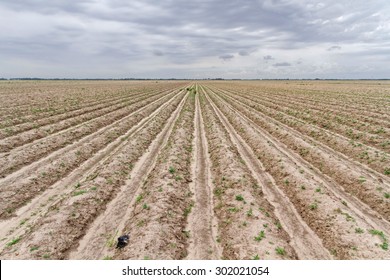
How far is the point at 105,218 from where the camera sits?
11078 mm

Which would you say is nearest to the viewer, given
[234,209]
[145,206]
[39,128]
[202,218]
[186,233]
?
[186,233]

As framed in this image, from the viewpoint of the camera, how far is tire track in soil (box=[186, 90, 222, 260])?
903 centimetres

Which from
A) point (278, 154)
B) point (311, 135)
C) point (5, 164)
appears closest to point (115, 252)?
point (5, 164)

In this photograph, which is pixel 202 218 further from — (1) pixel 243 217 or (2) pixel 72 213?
(2) pixel 72 213

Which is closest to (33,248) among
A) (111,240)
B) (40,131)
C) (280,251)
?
(111,240)

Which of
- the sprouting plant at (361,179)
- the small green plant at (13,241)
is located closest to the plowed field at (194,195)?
the small green plant at (13,241)

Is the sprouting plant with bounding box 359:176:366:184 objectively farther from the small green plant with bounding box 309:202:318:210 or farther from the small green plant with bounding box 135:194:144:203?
the small green plant with bounding box 135:194:144:203

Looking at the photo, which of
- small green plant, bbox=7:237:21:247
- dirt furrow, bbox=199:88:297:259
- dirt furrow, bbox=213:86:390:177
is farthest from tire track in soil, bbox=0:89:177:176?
dirt furrow, bbox=213:86:390:177

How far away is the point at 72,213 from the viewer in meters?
10.9

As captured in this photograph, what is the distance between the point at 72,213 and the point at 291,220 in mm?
9122

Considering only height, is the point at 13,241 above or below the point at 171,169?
below

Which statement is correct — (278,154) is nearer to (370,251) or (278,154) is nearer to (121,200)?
(370,251)

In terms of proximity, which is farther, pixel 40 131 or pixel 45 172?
pixel 40 131

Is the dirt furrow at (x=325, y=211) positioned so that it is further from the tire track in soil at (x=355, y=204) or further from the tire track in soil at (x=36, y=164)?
the tire track in soil at (x=36, y=164)
